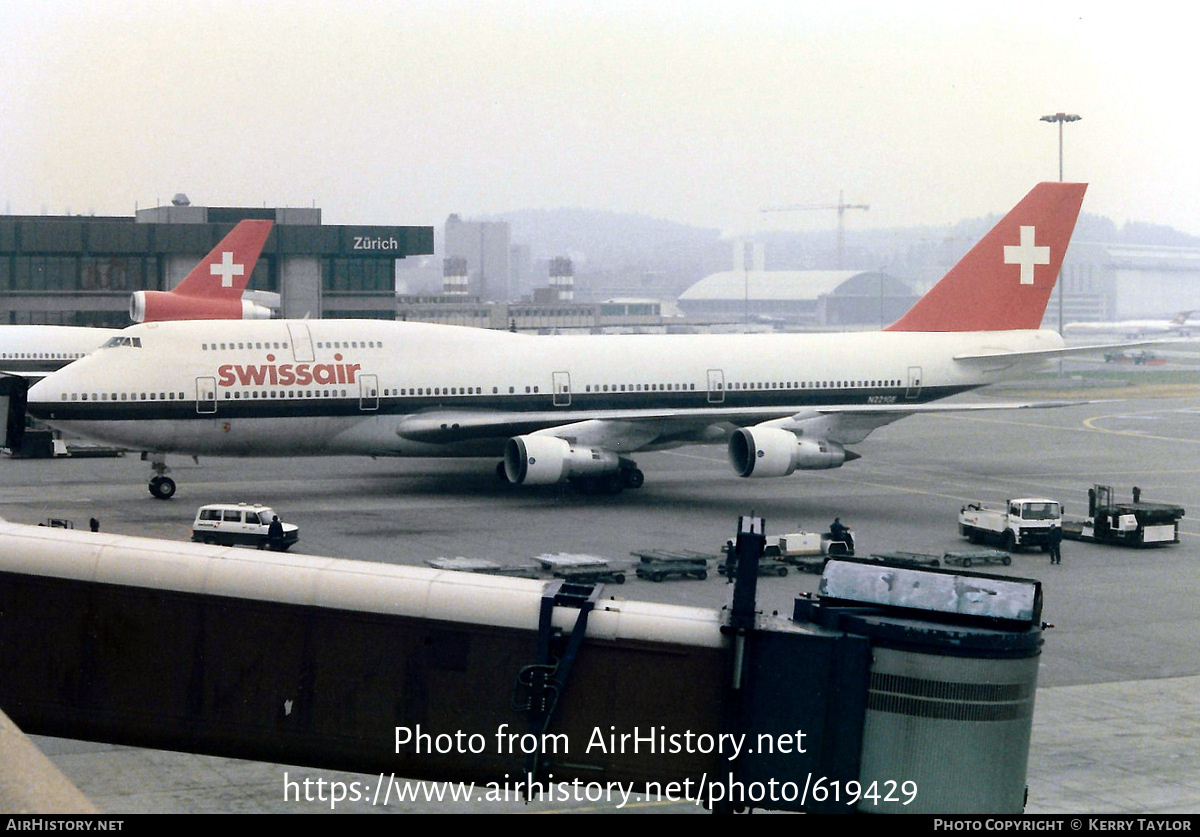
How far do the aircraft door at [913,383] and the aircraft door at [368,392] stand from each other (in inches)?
775

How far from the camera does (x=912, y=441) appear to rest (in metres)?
69.4

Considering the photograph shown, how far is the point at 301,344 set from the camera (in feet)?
153

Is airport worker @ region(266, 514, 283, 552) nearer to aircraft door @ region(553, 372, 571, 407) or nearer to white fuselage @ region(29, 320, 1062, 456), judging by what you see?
white fuselage @ region(29, 320, 1062, 456)

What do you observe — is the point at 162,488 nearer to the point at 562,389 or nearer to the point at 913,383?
the point at 562,389

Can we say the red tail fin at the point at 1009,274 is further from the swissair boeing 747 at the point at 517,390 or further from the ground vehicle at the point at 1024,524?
the ground vehicle at the point at 1024,524

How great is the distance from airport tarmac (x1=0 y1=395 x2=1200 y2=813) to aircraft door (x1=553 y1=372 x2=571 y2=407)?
10.1ft

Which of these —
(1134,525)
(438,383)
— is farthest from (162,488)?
(1134,525)

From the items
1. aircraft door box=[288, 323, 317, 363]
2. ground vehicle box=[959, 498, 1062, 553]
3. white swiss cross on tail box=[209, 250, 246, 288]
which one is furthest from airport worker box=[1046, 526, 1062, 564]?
white swiss cross on tail box=[209, 250, 246, 288]

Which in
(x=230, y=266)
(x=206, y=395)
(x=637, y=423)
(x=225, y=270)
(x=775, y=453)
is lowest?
→ (x=775, y=453)

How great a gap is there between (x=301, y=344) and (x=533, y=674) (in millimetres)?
33272

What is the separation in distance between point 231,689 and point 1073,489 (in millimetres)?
42475

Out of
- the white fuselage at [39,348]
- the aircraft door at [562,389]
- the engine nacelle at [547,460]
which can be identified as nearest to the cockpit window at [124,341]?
the engine nacelle at [547,460]

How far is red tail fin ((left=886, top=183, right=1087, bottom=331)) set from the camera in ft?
183

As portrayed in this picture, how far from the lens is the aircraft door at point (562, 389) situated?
4962cm
